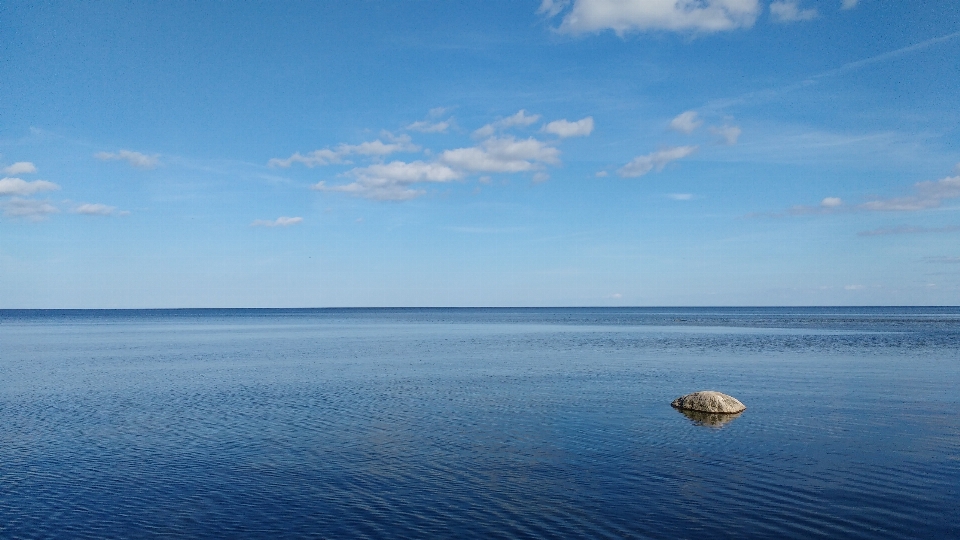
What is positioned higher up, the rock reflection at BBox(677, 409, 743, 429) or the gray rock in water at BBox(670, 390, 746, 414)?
the gray rock in water at BBox(670, 390, 746, 414)

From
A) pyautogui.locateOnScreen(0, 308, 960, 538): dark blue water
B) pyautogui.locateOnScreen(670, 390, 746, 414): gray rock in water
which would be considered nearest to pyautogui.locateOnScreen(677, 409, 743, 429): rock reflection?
pyautogui.locateOnScreen(670, 390, 746, 414): gray rock in water

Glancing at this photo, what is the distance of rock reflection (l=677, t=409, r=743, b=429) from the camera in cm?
2702

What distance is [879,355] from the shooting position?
5656cm

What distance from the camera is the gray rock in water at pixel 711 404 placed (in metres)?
29.3

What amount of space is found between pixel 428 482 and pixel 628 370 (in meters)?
31.5

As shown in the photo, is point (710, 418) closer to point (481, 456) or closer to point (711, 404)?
point (711, 404)

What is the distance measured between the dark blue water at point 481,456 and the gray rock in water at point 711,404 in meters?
0.62

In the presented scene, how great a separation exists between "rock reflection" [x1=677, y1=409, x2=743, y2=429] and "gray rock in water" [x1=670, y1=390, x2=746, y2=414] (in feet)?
0.62

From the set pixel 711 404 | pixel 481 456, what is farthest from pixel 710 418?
pixel 481 456

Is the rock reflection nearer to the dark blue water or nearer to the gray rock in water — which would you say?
the gray rock in water

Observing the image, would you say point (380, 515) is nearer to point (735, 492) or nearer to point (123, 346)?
point (735, 492)

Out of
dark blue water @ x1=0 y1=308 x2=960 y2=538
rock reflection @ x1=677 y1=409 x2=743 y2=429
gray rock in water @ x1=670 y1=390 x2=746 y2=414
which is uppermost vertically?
gray rock in water @ x1=670 y1=390 x2=746 y2=414

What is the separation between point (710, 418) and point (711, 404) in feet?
4.40

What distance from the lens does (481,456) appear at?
2206 centimetres
